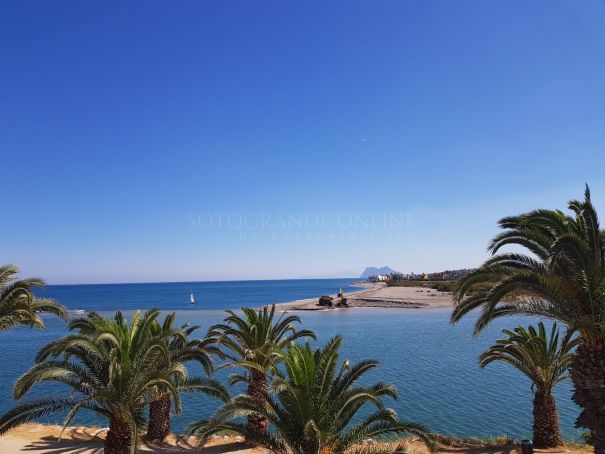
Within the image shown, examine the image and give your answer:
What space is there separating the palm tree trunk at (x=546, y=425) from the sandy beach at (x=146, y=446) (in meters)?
0.27

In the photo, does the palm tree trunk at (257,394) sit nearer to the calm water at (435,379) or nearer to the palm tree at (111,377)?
the palm tree at (111,377)


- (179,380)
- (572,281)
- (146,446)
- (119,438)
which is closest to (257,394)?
(179,380)

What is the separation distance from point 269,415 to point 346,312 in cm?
6677

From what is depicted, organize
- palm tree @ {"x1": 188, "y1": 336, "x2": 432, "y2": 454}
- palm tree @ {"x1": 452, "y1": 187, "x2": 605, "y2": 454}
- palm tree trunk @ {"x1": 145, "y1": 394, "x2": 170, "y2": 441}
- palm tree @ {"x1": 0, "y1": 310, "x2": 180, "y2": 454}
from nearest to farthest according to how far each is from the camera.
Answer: palm tree @ {"x1": 188, "y1": 336, "x2": 432, "y2": 454} < palm tree @ {"x1": 452, "y1": 187, "x2": 605, "y2": 454} < palm tree @ {"x1": 0, "y1": 310, "x2": 180, "y2": 454} < palm tree trunk @ {"x1": 145, "y1": 394, "x2": 170, "y2": 441}

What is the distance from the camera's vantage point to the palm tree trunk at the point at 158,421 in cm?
1714

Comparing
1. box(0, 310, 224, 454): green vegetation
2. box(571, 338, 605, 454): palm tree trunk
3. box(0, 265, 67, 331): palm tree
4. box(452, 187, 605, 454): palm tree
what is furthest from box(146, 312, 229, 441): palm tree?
box(571, 338, 605, 454): palm tree trunk

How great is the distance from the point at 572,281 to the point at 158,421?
1575 cm

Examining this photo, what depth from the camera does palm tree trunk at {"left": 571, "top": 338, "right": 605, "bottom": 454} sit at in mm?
10586

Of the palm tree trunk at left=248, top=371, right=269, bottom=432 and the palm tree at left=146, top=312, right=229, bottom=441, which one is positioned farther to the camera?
the palm tree trunk at left=248, top=371, right=269, bottom=432

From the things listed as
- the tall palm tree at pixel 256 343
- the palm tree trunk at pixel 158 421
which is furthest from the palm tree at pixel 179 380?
the tall palm tree at pixel 256 343

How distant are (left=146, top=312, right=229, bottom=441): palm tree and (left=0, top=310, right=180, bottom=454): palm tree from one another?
82 cm

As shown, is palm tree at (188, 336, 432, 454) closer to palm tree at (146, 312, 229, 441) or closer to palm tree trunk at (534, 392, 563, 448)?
palm tree at (146, 312, 229, 441)

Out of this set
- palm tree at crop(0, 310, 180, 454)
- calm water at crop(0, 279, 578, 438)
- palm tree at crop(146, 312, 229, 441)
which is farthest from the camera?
calm water at crop(0, 279, 578, 438)

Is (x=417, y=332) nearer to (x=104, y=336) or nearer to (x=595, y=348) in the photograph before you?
(x=595, y=348)
